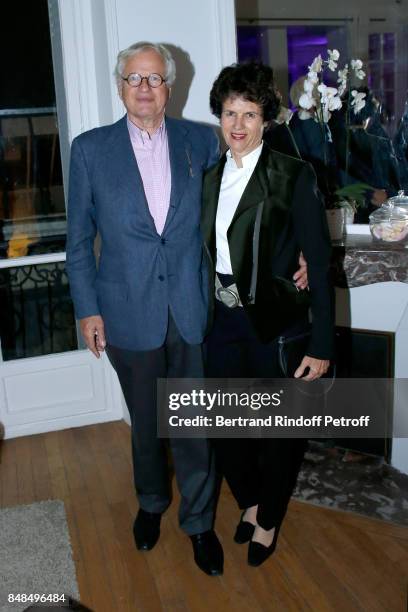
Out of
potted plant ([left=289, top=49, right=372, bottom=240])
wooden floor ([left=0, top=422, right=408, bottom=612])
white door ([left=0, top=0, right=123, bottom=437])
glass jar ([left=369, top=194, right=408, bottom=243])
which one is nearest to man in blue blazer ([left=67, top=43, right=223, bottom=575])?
wooden floor ([left=0, top=422, right=408, bottom=612])

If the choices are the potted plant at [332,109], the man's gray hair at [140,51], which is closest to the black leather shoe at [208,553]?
the potted plant at [332,109]

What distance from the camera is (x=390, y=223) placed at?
236cm

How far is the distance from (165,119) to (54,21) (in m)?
1.23

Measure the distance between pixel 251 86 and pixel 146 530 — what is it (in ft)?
4.70

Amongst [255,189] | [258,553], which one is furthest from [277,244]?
[258,553]

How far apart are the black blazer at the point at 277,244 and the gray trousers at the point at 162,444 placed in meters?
0.28

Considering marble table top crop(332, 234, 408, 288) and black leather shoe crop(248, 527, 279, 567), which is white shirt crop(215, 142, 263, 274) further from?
black leather shoe crop(248, 527, 279, 567)

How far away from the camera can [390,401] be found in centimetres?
253

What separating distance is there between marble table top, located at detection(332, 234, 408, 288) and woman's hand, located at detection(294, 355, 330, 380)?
536 mm

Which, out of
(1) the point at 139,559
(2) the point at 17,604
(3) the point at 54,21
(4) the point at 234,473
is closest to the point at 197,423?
(4) the point at 234,473

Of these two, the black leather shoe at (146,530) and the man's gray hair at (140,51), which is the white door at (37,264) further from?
the man's gray hair at (140,51)

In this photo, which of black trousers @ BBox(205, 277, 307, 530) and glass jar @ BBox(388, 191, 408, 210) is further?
glass jar @ BBox(388, 191, 408, 210)

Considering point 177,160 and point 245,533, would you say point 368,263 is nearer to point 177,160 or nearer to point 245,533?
point 177,160

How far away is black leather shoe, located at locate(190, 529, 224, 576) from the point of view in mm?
1995
